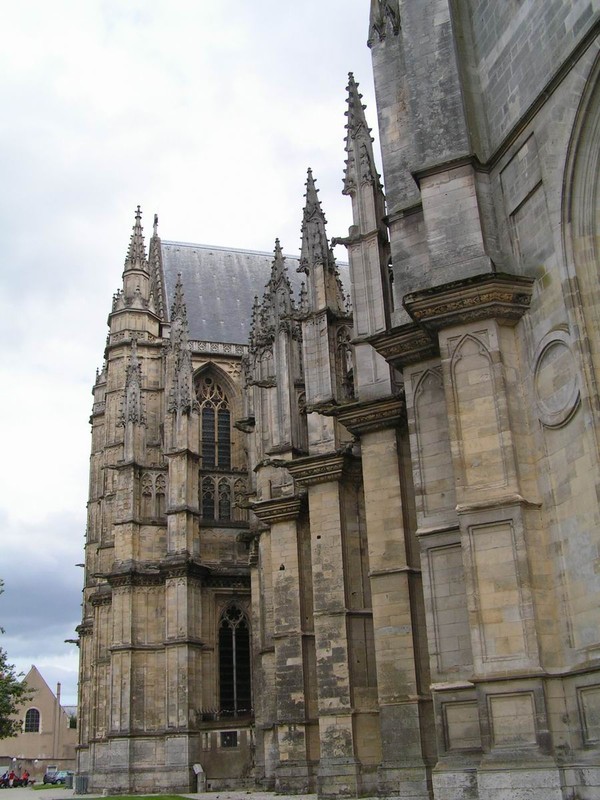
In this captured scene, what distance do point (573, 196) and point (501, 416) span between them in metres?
3.24

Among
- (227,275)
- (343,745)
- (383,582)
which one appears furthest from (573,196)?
(227,275)

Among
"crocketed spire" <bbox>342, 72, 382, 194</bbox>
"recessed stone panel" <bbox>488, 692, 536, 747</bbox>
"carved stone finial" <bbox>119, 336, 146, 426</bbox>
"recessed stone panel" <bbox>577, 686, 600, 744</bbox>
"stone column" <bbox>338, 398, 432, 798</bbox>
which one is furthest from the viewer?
"carved stone finial" <bbox>119, 336, 146, 426</bbox>

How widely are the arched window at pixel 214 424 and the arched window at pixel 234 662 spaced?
7.59 metres

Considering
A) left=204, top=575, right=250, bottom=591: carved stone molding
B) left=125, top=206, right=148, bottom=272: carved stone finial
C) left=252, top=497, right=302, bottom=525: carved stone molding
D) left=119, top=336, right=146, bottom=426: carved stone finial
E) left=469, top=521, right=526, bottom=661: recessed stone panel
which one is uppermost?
left=125, top=206, right=148, bottom=272: carved stone finial

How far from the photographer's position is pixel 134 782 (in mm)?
35281

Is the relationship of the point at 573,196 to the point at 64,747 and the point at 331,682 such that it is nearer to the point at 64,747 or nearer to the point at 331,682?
the point at 331,682

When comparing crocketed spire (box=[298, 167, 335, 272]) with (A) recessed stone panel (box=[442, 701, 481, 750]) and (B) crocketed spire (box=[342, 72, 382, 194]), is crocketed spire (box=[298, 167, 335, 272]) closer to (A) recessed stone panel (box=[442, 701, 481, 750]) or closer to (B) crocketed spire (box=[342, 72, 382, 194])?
(B) crocketed spire (box=[342, 72, 382, 194])

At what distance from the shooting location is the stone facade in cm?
1216

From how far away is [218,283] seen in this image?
175ft

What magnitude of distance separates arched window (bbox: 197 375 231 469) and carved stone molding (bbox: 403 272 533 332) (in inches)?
1206

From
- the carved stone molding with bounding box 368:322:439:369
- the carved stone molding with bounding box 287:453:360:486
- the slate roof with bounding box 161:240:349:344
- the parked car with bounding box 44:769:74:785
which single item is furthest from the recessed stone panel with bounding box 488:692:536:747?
the parked car with bounding box 44:769:74:785

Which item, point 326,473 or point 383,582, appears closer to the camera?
point 383,582

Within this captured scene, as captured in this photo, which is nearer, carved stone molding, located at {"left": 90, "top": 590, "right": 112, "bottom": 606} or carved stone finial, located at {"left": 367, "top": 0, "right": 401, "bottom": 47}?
carved stone finial, located at {"left": 367, "top": 0, "right": 401, "bottom": 47}

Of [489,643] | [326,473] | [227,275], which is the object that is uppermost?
[227,275]
